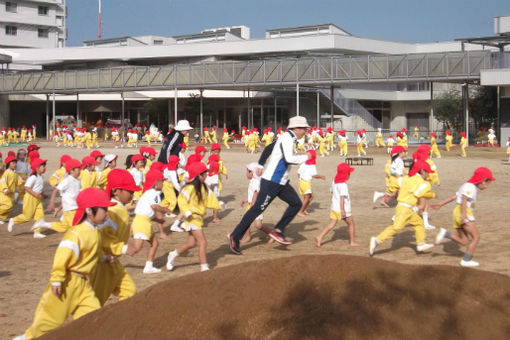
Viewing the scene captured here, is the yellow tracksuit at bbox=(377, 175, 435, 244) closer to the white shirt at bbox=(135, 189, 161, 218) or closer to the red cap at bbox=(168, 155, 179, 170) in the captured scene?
the white shirt at bbox=(135, 189, 161, 218)

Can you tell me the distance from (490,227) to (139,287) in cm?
685

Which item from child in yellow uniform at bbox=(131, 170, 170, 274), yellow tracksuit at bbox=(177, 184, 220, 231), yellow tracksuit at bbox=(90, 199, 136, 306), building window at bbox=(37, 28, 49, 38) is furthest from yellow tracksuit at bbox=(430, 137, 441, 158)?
building window at bbox=(37, 28, 49, 38)

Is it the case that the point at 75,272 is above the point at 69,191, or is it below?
below

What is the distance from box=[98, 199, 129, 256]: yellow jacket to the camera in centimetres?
544

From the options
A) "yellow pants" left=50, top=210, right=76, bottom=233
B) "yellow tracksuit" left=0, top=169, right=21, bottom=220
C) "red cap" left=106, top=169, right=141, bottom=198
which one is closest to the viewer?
"red cap" left=106, top=169, right=141, bottom=198

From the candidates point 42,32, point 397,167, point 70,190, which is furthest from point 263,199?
point 42,32

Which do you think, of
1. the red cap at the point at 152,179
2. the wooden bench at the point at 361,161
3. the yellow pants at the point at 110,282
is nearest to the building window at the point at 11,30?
the wooden bench at the point at 361,161

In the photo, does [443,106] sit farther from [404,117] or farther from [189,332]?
[189,332]

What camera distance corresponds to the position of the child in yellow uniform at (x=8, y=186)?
472 inches

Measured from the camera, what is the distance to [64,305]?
479cm

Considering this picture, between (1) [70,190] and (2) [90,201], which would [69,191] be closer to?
(1) [70,190]

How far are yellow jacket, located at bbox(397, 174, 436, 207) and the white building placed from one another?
70331 millimetres

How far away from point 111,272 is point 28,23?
245ft

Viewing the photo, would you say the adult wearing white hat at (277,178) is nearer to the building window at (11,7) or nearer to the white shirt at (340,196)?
the white shirt at (340,196)
